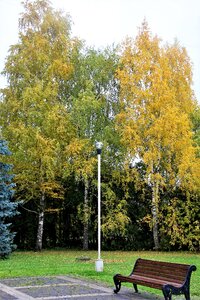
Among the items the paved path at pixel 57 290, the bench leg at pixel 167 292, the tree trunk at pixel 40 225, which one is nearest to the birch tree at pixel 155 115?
the tree trunk at pixel 40 225

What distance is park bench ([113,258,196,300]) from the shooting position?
823 centimetres

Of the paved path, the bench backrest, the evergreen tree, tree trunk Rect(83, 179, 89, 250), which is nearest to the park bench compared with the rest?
the bench backrest

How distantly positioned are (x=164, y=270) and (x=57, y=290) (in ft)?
8.58

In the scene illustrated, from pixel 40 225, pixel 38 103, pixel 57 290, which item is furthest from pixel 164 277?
pixel 38 103

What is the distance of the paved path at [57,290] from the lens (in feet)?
30.0

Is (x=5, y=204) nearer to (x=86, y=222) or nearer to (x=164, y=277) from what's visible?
(x=86, y=222)

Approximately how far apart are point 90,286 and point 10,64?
51.5ft

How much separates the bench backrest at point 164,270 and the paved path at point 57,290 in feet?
1.62

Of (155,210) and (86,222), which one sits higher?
(155,210)

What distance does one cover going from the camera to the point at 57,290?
33.0 ft

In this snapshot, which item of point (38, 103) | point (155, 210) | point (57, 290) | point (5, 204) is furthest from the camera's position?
point (155, 210)

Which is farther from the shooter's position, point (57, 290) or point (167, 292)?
point (57, 290)

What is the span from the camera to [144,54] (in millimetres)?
23406

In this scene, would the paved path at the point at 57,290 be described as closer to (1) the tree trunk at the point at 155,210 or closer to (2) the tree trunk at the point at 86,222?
(2) the tree trunk at the point at 86,222
